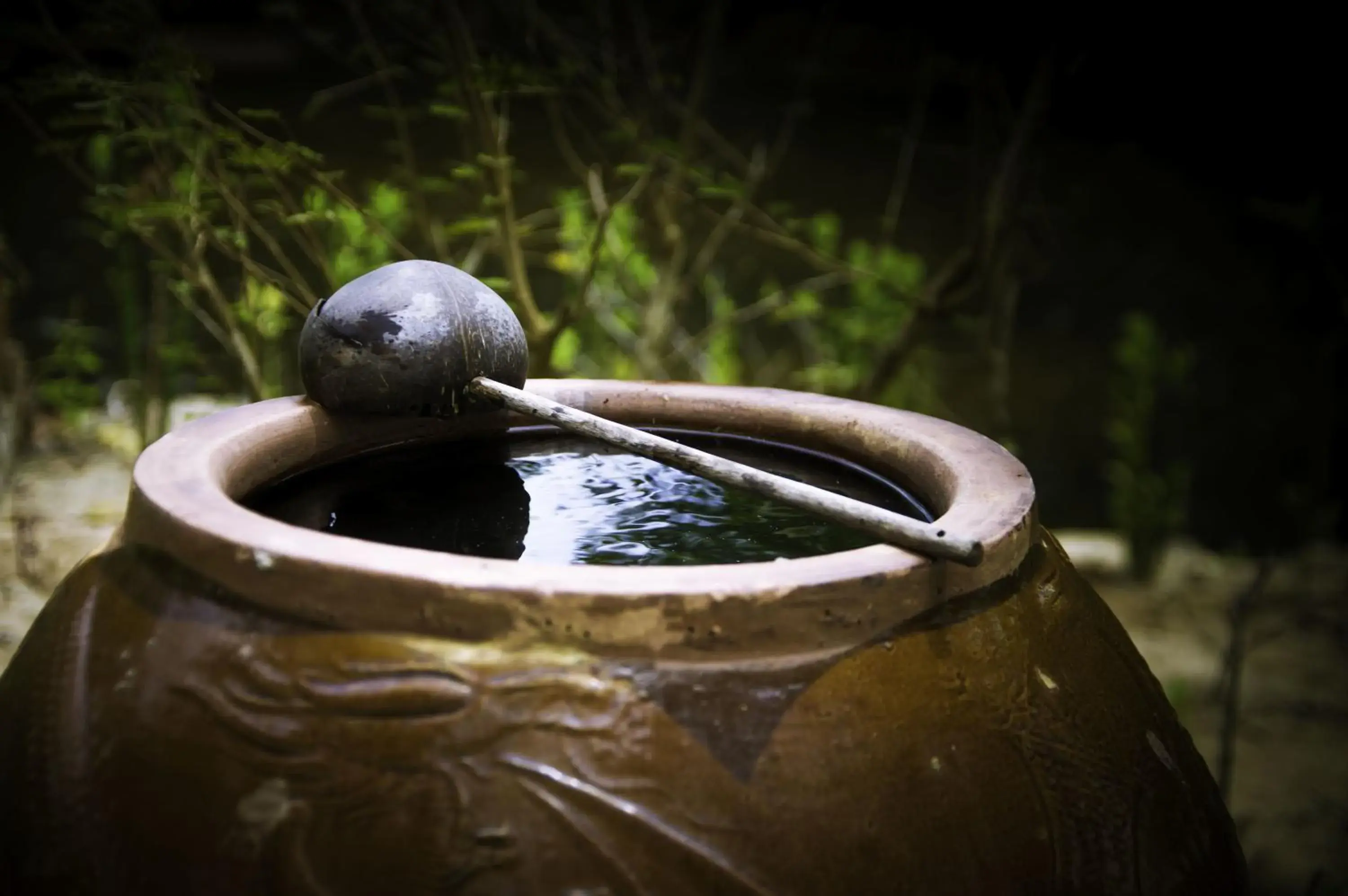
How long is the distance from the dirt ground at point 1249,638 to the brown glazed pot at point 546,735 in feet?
6.17

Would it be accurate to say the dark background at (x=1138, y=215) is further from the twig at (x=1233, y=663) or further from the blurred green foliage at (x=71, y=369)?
the twig at (x=1233, y=663)

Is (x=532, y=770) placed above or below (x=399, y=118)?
below

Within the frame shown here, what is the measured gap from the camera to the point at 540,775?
109 centimetres

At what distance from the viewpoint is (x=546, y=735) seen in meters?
1.10

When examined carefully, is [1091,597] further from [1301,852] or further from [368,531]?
[1301,852]

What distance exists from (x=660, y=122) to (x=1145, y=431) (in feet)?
8.09

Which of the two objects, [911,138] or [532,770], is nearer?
[532,770]

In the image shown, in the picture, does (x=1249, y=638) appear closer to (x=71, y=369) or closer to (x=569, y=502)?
(x=569, y=502)

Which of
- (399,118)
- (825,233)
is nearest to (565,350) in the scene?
(825,233)

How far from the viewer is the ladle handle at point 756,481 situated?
4.01 feet

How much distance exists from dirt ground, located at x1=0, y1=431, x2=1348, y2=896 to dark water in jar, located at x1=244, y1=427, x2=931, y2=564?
1.60m

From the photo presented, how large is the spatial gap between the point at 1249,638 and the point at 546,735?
4226 mm

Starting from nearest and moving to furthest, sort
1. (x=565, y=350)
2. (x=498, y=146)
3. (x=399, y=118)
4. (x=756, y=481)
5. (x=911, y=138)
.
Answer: (x=756, y=481) < (x=498, y=146) < (x=399, y=118) < (x=911, y=138) < (x=565, y=350)

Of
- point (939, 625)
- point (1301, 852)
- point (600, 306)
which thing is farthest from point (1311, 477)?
point (939, 625)
